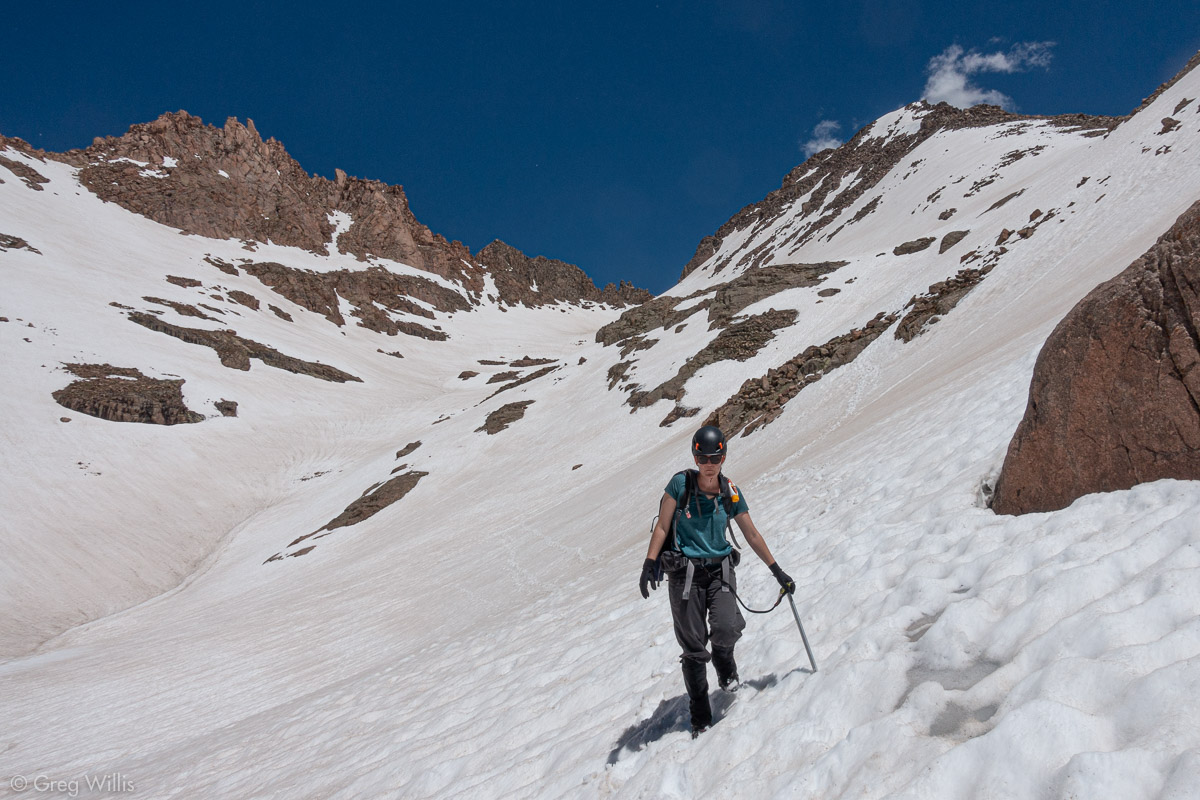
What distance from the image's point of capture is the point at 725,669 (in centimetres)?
454

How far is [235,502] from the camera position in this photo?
37.4 meters

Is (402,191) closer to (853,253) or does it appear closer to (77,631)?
(853,253)

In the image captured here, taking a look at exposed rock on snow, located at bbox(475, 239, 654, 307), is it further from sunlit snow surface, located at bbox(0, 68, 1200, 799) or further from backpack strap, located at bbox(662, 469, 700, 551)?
backpack strap, located at bbox(662, 469, 700, 551)

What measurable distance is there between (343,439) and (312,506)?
15974 mm

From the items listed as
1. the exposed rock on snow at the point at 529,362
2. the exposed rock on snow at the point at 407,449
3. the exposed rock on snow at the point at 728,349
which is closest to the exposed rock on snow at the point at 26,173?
the exposed rock on snow at the point at 529,362

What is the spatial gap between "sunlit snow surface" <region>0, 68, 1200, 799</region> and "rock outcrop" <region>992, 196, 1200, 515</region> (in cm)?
27

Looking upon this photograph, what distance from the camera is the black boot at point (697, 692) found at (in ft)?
13.5

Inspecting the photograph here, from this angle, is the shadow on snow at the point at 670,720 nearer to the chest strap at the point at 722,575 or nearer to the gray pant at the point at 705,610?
the gray pant at the point at 705,610

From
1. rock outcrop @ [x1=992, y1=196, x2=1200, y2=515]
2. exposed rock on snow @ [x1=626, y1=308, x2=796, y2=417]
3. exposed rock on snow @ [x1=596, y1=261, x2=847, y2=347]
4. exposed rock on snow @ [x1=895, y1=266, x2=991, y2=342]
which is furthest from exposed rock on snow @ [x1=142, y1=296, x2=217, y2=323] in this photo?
rock outcrop @ [x1=992, y1=196, x2=1200, y2=515]

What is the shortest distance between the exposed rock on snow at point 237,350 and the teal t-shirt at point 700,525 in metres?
61.9

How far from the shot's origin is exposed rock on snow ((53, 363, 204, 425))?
40.1 m

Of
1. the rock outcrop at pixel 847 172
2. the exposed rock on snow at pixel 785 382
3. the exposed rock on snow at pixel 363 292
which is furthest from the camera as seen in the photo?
the exposed rock on snow at pixel 363 292

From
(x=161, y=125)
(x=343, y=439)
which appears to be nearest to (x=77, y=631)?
(x=343, y=439)

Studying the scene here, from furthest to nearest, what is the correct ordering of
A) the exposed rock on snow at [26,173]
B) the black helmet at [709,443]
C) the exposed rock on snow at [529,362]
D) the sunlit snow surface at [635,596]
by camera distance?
the exposed rock on snow at [26,173]
the exposed rock on snow at [529,362]
the black helmet at [709,443]
the sunlit snow surface at [635,596]
